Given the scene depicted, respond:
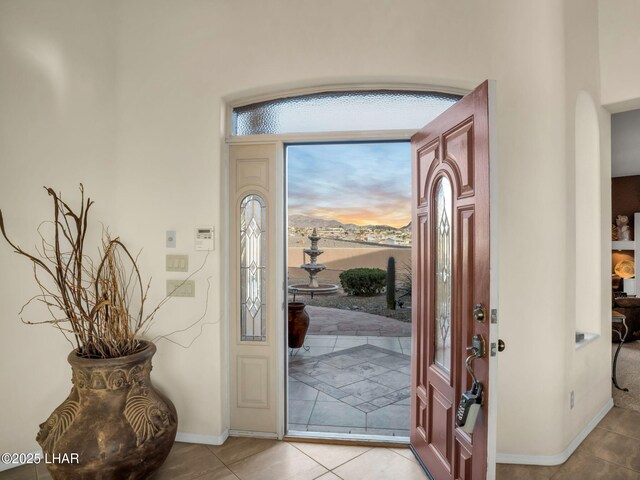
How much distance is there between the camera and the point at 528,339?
2.38 meters

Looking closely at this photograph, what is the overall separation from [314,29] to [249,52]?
485 millimetres

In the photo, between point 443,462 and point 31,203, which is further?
point 31,203

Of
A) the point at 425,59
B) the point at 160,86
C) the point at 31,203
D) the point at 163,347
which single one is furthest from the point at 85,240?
the point at 425,59

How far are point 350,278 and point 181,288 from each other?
7620 mm

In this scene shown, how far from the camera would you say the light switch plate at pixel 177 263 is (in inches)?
105

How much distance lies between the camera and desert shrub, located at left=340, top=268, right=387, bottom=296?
9914 millimetres

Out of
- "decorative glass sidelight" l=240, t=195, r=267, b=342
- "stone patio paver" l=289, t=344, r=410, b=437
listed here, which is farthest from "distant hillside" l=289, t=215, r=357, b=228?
"decorative glass sidelight" l=240, t=195, r=267, b=342

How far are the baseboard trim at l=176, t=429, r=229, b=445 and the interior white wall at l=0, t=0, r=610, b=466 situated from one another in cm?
2

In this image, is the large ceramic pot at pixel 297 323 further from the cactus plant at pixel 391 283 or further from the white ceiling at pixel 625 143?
the cactus plant at pixel 391 283

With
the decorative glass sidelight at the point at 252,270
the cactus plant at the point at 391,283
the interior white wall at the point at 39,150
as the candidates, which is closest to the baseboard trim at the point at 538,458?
the decorative glass sidelight at the point at 252,270

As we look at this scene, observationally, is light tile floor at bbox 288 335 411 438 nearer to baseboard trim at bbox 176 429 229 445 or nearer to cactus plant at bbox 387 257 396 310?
baseboard trim at bbox 176 429 229 445

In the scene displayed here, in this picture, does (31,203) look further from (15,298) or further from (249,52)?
(249,52)

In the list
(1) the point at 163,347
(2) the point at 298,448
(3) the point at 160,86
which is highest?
(3) the point at 160,86

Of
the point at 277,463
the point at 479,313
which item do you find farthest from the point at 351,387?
the point at 479,313
